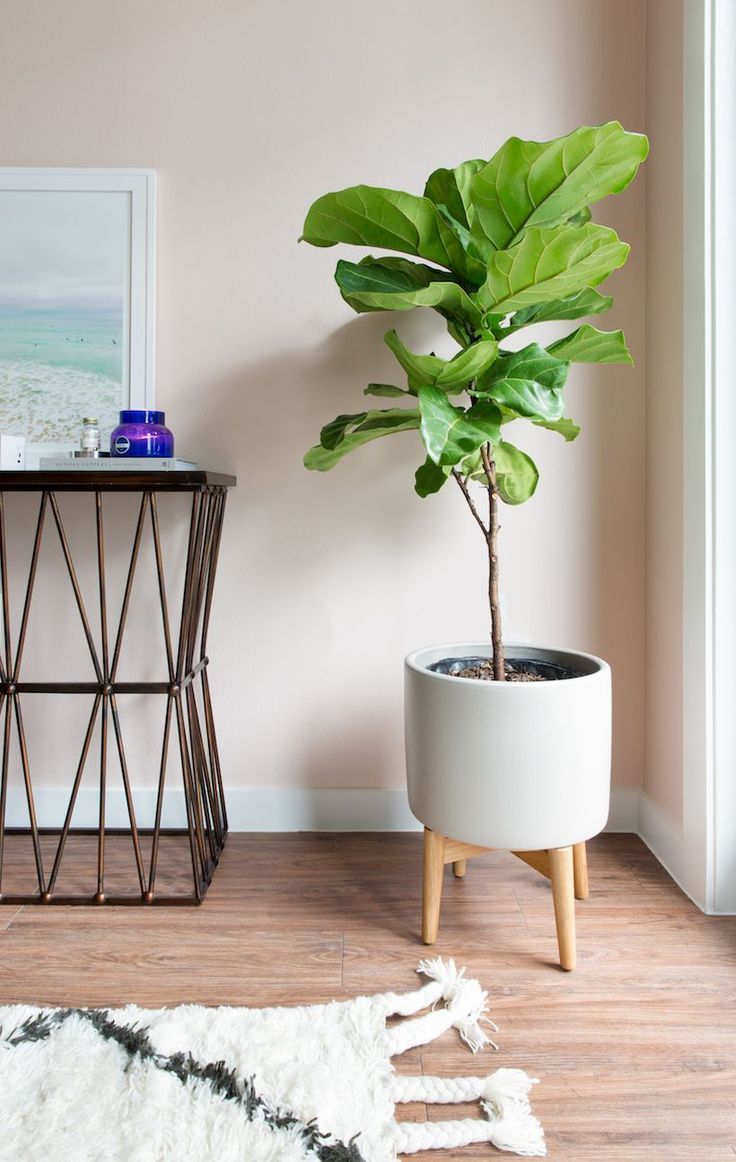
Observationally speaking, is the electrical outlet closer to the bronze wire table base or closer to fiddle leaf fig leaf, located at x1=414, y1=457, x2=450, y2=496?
the bronze wire table base

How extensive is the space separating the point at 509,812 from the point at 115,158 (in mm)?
1566

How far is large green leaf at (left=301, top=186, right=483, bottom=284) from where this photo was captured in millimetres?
1235

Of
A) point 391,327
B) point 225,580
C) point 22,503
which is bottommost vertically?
point 225,580

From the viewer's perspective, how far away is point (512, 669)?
58.5 inches

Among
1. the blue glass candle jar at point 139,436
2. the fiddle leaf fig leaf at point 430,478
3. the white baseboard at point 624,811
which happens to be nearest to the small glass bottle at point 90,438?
the blue glass candle jar at point 139,436

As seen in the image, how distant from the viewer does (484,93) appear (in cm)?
174

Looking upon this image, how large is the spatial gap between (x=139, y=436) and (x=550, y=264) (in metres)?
0.84

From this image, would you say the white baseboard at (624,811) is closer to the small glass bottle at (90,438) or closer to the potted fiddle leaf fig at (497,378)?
the potted fiddle leaf fig at (497,378)

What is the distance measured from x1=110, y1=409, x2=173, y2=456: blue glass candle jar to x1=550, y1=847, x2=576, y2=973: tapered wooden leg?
3.38ft

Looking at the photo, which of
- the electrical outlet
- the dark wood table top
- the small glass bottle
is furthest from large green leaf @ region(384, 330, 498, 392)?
the electrical outlet

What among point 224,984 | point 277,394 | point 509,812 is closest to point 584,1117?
point 509,812

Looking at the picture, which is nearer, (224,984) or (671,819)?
(224,984)

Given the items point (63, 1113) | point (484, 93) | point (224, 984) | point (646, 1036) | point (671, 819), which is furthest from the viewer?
point (484, 93)

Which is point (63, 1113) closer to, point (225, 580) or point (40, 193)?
point (225, 580)
